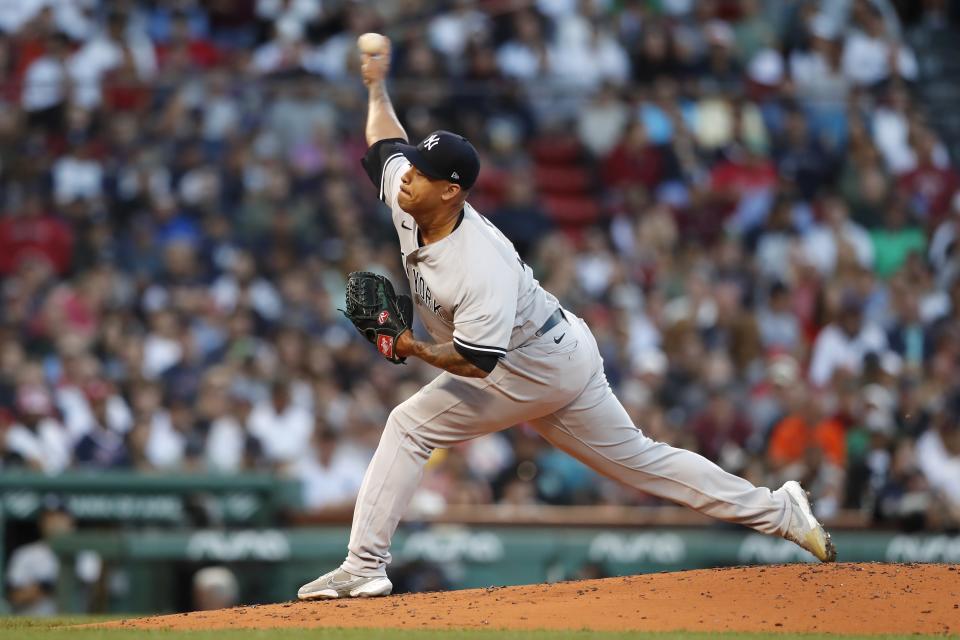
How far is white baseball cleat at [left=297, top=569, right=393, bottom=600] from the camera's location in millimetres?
5965

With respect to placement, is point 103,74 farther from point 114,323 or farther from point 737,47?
point 737,47

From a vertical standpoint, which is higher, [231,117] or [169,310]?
[231,117]

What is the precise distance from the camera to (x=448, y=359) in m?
5.52

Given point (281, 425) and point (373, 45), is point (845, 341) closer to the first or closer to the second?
point (281, 425)

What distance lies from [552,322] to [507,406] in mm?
369

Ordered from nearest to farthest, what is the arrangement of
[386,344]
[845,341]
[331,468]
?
[386,344] → [331,468] → [845,341]

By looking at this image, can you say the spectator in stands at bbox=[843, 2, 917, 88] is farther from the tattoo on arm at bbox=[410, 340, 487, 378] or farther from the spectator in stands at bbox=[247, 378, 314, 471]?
the tattoo on arm at bbox=[410, 340, 487, 378]

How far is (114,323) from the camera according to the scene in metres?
11.4

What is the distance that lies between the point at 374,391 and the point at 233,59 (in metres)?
3.88

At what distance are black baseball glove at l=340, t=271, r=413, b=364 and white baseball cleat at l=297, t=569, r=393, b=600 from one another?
0.92 metres

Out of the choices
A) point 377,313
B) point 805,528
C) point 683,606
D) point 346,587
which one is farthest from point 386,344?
point 805,528

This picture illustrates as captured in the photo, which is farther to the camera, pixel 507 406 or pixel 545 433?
pixel 545 433

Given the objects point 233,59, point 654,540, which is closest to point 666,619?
point 654,540

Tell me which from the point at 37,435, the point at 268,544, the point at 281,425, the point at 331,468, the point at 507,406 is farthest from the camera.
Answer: the point at 281,425
